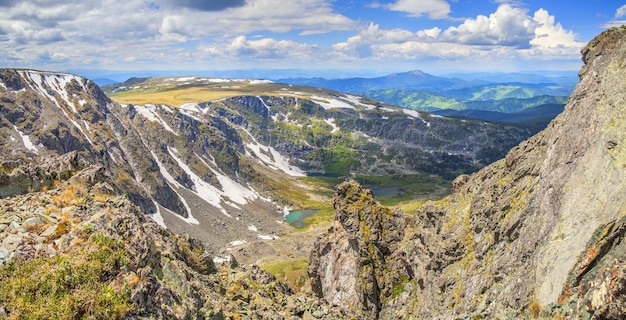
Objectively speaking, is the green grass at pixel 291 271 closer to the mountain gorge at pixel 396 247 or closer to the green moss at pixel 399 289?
the mountain gorge at pixel 396 247

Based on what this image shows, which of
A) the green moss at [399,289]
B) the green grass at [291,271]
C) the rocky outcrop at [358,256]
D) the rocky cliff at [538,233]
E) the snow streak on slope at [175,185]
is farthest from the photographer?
the snow streak on slope at [175,185]

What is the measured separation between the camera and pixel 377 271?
58.5 m

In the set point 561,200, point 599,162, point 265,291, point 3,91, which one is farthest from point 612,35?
point 3,91

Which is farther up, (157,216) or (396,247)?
(396,247)

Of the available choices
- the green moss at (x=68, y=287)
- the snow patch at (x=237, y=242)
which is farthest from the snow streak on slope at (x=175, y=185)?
the green moss at (x=68, y=287)

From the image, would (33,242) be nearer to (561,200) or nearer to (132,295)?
(132,295)

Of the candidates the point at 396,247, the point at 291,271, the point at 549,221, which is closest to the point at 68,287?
the point at 549,221

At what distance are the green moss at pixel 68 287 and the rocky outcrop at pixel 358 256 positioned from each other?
135 ft

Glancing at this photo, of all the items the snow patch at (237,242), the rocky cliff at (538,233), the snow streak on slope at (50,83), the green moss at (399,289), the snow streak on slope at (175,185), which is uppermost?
the snow streak on slope at (50,83)

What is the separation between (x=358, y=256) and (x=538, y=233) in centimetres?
3223

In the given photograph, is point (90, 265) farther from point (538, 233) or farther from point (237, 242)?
point (237, 242)

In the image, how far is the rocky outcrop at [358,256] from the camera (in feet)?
185

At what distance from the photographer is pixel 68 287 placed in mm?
17562

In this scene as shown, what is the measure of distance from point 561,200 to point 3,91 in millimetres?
187967
